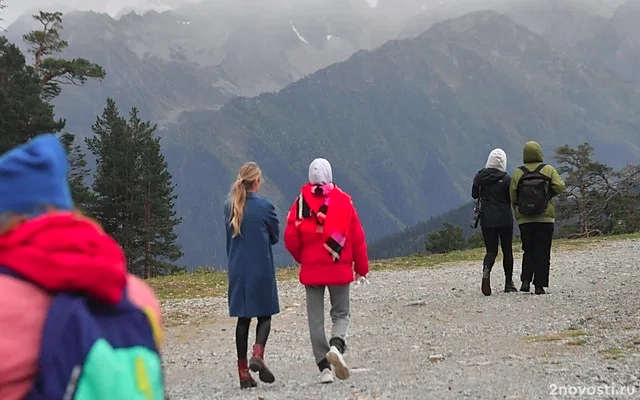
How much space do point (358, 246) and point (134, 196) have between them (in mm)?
42535

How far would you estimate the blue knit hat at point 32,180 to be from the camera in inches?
84.9

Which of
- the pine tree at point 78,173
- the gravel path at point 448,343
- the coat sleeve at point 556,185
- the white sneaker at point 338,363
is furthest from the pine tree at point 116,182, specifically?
the white sneaker at point 338,363

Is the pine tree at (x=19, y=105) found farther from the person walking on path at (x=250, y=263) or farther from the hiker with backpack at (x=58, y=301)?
the hiker with backpack at (x=58, y=301)

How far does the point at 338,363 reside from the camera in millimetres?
6730

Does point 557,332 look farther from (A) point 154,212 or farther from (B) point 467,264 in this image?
(A) point 154,212

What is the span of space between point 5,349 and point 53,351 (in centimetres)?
12

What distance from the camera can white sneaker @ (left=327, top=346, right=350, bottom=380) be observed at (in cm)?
673

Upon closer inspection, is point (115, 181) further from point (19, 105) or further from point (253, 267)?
point (253, 267)

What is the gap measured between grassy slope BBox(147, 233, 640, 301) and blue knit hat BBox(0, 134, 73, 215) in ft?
42.5

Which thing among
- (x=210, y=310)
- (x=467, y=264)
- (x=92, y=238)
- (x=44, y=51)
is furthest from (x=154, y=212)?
(x=92, y=238)

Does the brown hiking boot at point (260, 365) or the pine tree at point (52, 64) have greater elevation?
the pine tree at point (52, 64)

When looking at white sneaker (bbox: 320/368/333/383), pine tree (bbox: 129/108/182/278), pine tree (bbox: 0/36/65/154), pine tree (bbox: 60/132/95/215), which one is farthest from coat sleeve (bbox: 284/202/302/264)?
pine tree (bbox: 129/108/182/278)

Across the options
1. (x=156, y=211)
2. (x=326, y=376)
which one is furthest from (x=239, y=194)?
(x=156, y=211)

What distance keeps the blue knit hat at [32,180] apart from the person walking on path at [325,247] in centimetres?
483
